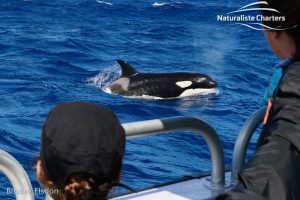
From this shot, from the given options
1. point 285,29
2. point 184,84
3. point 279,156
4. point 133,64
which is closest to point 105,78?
point 184,84

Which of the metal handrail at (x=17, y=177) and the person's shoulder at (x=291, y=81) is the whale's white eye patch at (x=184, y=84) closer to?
the metal handrail at (x=17, y=177)

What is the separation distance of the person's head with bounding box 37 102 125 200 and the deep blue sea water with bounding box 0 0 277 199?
11.6ft

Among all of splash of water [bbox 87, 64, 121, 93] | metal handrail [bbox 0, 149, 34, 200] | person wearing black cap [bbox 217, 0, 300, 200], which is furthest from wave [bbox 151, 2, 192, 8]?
person wearing black cap [bbox 217, 0, 300, 200]

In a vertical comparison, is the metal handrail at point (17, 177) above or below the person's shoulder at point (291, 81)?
below

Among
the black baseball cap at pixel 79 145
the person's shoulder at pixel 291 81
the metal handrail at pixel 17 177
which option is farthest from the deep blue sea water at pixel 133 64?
the person's shoulder at pixel 291 81

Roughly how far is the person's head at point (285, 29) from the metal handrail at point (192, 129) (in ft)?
4.58

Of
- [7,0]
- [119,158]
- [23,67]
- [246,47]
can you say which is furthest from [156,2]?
[119,158]

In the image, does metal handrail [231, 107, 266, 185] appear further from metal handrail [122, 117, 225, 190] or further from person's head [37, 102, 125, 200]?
person's head [37, 102, 125, 200]

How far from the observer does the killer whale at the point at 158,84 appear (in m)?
14.6

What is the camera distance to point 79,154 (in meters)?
1.77

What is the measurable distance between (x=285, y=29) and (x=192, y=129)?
1.94 metres

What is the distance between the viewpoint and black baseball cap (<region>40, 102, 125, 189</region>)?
1768mm

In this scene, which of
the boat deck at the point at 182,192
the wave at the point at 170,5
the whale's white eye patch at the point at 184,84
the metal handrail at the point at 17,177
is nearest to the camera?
the metal handrail at the point at 17,177

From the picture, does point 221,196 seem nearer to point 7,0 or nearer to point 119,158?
point 119,158
